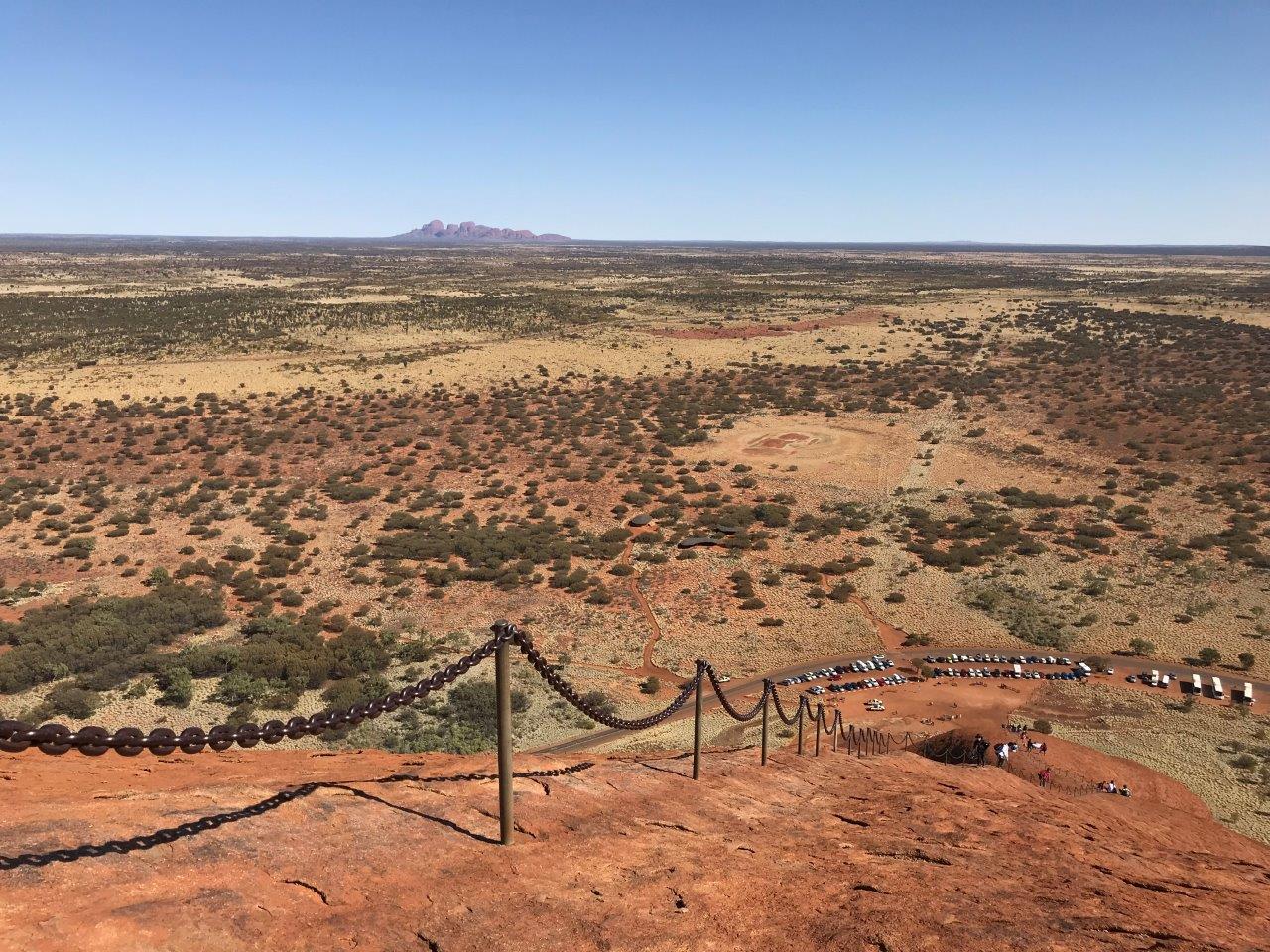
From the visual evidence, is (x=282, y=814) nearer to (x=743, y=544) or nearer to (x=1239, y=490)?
(x=743, y=544)

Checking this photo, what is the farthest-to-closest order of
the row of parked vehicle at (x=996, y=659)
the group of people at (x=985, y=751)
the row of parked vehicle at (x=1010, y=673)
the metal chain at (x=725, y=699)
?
the row of parked vehicle at (x=996, y=659)
the row of parked vehicle at (x=1010, y=673)
the group of people at (x=985, y=751)
the metal chain at (x=725, y=699)

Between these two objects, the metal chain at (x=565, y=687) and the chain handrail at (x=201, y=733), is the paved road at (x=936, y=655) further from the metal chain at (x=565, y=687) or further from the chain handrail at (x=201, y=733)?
the chain handrail at (x=201, y=733)

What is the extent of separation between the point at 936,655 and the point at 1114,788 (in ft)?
24.0

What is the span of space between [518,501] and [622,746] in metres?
18.8

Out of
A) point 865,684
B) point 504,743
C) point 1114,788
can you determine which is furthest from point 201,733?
point 865,684

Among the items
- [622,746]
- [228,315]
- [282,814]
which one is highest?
Result: [228,315]

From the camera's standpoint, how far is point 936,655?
867 inches

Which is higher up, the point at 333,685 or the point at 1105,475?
the point at 1105,475

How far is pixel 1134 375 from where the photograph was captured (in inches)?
2436

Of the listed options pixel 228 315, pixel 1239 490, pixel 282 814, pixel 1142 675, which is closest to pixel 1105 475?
pixel 1239 490

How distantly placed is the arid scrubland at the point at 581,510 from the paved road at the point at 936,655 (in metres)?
0.61

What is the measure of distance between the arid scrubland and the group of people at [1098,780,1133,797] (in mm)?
8056

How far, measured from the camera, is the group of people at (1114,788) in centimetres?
1461

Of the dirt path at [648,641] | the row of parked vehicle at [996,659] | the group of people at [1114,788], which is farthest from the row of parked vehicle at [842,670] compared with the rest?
the group of people at [1114,788]
